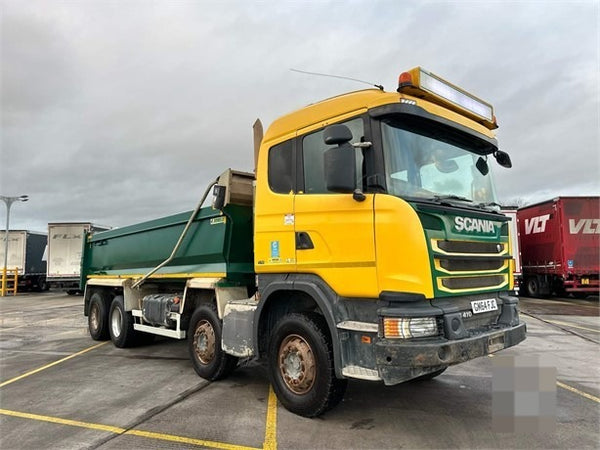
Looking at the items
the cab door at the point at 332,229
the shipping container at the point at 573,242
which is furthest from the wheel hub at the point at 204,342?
the shipping container at the point at 573,242

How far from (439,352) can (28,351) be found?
340 inches

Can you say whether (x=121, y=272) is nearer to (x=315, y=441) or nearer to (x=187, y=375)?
(x=187, y=375)

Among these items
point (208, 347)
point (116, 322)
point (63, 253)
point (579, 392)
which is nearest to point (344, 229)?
point (208, 347)

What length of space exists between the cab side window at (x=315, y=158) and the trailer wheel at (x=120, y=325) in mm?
5572

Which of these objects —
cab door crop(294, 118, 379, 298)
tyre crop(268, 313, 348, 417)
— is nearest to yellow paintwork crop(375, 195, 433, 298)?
cab door crop(294, 118, 379, 298)

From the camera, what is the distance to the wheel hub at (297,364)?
4.44m

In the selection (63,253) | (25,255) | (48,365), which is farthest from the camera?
(25,255)

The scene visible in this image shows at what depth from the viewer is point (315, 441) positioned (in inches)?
156

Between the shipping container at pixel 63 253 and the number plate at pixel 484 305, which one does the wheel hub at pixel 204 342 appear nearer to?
the number plate at pixel 484 305

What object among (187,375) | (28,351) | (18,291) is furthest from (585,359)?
(18,291)

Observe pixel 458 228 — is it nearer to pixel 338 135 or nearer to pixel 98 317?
pixel 338 135

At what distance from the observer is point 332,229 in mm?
4320

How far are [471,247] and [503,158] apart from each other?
1633 mm

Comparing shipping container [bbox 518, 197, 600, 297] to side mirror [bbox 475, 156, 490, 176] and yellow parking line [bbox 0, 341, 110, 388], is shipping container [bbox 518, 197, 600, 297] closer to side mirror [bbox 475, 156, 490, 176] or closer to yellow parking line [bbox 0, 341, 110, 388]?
side mirror [bbox 475, 156, 490, 176]
